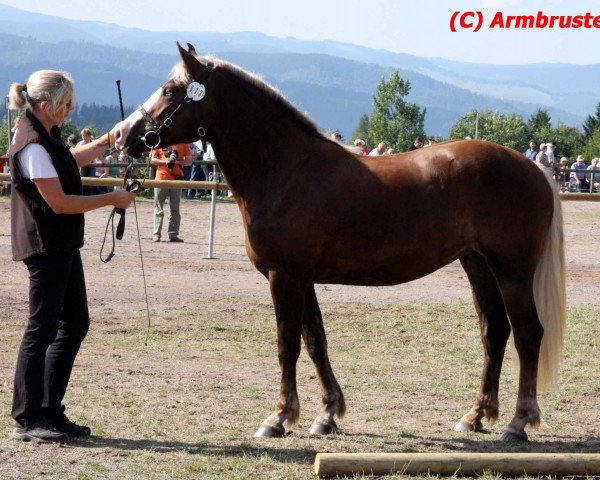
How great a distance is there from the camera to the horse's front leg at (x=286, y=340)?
17.5 ft

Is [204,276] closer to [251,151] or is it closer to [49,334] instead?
[251,151]

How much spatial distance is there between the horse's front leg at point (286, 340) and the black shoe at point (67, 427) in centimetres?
96

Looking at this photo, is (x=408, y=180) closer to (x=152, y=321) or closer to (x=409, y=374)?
(x=409, y=374)

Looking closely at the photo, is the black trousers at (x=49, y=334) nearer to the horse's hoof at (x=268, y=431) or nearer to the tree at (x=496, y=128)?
the horse's hoof at (x=268, y=431)

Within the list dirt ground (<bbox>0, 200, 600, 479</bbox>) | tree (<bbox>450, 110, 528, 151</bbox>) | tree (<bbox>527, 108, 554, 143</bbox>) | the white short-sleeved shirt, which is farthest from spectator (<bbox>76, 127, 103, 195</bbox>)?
tree (<bbox>527, 108, 554, 143</bbox>)

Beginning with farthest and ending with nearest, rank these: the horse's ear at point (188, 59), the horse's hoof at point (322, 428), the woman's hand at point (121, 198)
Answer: the horse's hoof at point (322, 428), the horse's ear at point (188, 59), the woman's hand at point (121, 198)

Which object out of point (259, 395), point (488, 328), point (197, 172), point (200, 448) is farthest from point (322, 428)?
point (197, 172)

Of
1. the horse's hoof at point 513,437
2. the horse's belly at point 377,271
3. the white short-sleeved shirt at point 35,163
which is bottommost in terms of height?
the horse's hoof at point 513,437

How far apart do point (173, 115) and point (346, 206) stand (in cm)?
109

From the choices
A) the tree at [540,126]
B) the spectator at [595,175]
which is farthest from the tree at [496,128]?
the spectator at [595,175]

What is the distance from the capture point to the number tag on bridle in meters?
5.28

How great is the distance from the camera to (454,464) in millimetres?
4547

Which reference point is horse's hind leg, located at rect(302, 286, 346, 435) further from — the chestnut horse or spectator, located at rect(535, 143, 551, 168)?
spectator, located at rect(535, 143, 551, 168)

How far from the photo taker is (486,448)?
5.36 m
